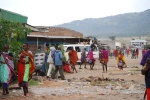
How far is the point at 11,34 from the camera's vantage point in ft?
36.1

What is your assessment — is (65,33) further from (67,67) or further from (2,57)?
(2,57)

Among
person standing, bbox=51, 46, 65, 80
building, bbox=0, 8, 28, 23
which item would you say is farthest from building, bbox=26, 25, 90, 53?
person standing, bbox=51, 46, 65, 80

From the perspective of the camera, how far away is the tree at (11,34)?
10.6 meters

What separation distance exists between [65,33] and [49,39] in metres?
8.96

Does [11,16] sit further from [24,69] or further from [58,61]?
[24,69]

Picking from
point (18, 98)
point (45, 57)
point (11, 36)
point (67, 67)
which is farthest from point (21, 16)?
point (18, 98)

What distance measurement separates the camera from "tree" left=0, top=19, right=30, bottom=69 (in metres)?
10.6

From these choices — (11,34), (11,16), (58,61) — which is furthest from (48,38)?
(11,34)

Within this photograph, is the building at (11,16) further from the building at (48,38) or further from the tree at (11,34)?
the building at (48,38)

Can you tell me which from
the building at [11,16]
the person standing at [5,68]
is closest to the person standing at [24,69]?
the person standing at [5,68]

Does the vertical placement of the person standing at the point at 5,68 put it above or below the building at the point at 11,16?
below

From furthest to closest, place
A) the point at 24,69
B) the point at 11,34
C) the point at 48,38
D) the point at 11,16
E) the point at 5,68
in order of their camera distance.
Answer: the point at 48,38 → the point at 11,16 → the point at 11,34 → the point at 24,69 → the point at 5,68

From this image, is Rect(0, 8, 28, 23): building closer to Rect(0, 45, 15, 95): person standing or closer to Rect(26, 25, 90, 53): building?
Rect(26, 25, 90, 53): building

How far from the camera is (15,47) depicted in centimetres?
1108
